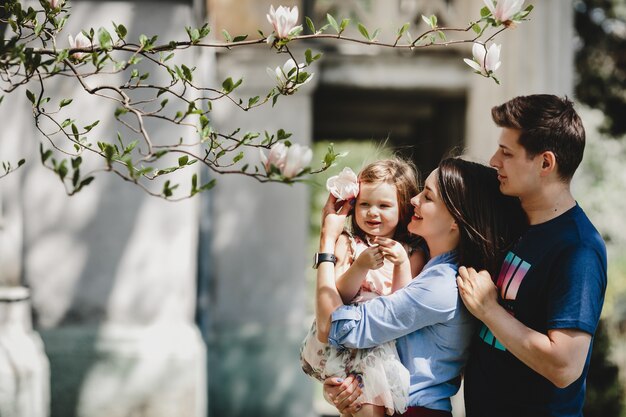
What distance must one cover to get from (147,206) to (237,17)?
97.6 inches

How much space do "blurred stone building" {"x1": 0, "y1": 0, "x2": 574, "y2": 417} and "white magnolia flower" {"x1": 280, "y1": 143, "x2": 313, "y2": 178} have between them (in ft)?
8.77

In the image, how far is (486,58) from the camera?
2.39 meters

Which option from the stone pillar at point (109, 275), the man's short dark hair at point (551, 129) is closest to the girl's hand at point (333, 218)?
the man's short dark hair at point (551, 129)

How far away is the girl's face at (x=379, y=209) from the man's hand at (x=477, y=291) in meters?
0.43

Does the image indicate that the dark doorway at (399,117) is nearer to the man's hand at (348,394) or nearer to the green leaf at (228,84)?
the man's hand at (348,394)

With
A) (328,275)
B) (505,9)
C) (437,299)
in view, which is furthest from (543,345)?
(505,9)

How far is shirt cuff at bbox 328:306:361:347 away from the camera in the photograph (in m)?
2.60

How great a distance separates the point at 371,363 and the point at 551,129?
1.09 m

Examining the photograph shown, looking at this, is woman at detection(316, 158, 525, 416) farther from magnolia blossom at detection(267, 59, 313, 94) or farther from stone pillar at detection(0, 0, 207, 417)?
stone pillar at detection(0, 0, 207, 417)

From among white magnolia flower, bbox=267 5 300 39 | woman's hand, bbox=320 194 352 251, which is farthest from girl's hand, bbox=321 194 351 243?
white magnolia flower, bbox=267 5 300 39

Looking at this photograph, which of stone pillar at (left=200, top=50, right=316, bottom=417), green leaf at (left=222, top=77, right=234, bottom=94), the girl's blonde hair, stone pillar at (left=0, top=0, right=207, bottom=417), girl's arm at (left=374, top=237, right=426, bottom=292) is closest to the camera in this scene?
green leaf at (left=222, top=77, right=234, bottom=94)

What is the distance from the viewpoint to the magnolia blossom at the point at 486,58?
2383mm

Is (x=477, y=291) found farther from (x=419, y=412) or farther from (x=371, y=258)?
(x=419, y=412)

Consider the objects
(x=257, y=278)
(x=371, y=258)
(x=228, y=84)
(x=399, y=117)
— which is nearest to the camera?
(x=228, y=84)
